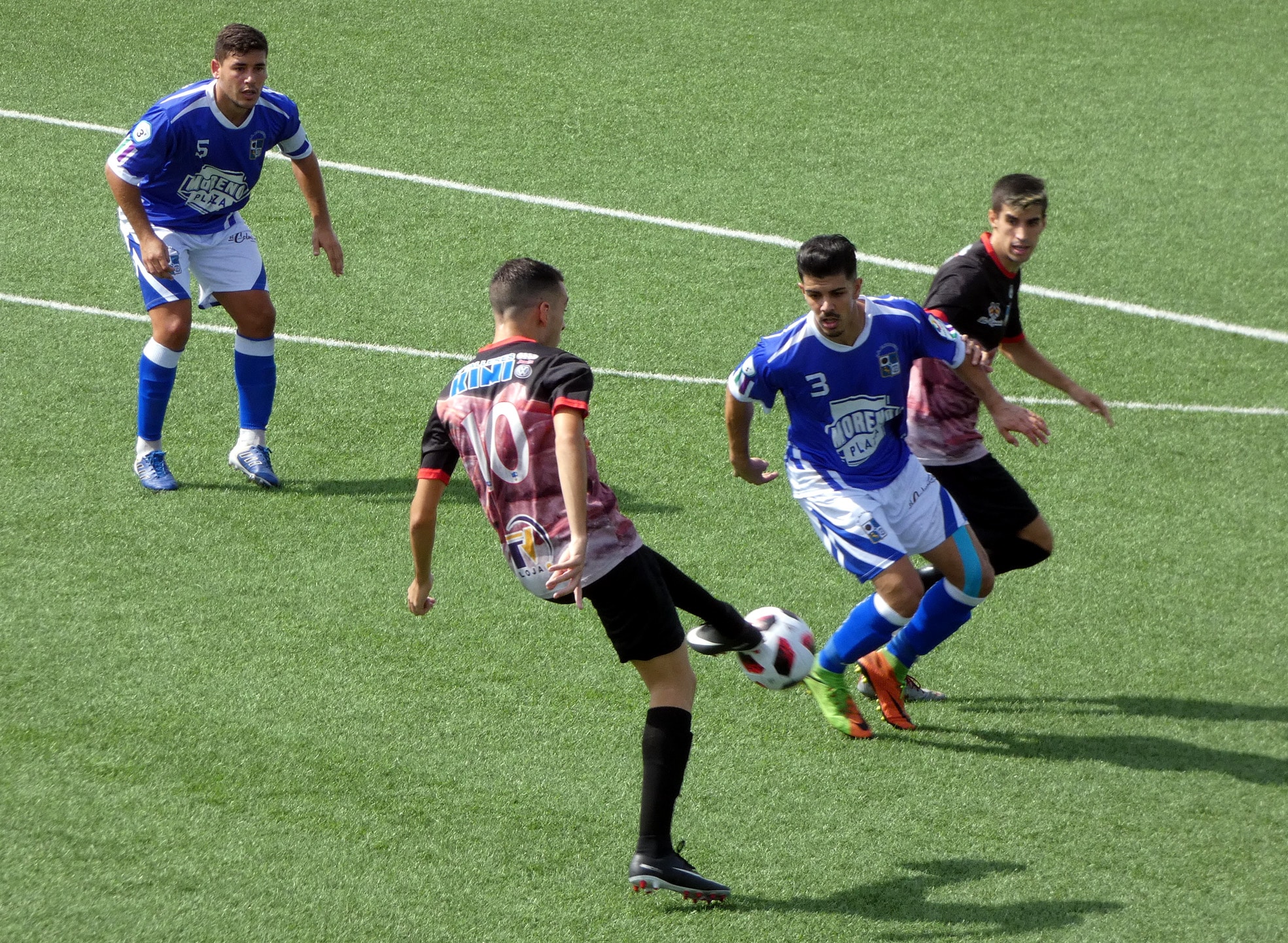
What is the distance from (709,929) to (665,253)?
655cm

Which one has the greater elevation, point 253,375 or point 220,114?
point 220,114

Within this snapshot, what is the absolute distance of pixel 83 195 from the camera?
1119 cm

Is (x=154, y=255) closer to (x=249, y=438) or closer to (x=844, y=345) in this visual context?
(x=249, y=438)

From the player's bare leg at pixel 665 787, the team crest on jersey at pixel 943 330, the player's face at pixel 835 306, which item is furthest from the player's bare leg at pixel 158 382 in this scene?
the team crest on jersey at pixel 943 330

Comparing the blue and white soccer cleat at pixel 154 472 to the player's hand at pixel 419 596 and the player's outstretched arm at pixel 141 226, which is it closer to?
the player's outstretched arm at pixel 141 226

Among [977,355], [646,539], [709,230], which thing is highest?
[709,230]

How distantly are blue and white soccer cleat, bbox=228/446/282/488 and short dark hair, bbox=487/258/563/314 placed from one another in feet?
10.9

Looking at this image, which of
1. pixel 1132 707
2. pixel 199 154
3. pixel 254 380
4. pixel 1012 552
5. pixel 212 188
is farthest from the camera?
pixel 254 380

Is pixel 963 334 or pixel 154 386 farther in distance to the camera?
pixel 154 386

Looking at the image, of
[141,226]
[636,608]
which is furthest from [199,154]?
[636,608]

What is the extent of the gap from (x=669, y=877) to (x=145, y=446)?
4.17 m

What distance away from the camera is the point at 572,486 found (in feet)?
14.1

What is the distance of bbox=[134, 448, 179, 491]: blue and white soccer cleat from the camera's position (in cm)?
758

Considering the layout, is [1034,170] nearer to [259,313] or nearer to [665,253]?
[665,253]
